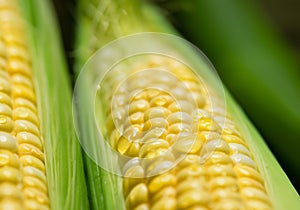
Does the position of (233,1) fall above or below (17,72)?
above

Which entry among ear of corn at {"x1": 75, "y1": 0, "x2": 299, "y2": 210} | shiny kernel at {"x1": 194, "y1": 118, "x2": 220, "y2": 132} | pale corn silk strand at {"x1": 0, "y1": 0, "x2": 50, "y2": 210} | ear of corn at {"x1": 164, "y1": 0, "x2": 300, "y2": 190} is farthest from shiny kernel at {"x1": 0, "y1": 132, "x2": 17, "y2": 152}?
ear of corn at {"x1": 164, "y1": 0, "x2": 300, "y2": 190}

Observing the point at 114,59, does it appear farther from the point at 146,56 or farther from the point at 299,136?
the point at 299,136

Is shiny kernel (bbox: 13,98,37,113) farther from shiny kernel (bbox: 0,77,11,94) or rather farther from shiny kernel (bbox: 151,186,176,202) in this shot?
shiny kernel (bbox: 151,186,176,202)

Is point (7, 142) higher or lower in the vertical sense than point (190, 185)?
higher

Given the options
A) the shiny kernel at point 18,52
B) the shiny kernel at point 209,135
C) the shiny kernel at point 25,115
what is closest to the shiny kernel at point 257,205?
the shiny kernel at point 209,135

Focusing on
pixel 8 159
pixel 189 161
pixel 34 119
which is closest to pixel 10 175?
pixel 8 159

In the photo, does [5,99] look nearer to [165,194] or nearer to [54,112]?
[54,112]

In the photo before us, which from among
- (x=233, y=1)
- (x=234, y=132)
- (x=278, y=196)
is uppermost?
(x=233, y=1)

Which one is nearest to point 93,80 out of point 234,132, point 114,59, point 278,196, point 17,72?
point 114,59
